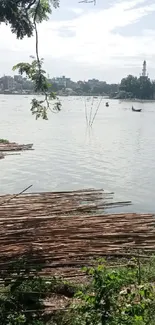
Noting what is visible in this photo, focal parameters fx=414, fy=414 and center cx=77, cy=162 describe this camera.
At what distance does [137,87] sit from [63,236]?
114795 millimetres

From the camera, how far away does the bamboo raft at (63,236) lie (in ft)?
19.3

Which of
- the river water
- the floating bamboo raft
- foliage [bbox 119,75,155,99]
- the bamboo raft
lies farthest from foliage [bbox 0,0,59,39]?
foliage [bbox 119,75,155,99]

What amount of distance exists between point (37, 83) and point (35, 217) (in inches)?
93.8

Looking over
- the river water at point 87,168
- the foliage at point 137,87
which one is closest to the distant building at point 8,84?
the foliage at point 137,87

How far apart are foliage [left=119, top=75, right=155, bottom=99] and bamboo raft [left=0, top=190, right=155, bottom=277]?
355 ft

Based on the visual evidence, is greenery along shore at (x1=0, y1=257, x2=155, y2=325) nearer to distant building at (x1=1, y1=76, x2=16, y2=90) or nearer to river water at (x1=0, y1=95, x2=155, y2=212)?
river water at (x1=0, y1=95, x2=155, y2=212)

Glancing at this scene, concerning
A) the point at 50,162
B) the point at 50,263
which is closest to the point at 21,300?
the point at 50,263

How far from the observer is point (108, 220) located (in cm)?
771

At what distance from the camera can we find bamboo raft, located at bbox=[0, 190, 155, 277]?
19.3 feet

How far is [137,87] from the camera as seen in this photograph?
387 ft

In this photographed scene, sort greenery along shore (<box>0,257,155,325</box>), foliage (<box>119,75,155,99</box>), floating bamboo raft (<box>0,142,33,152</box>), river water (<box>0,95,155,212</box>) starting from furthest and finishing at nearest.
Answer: foliage (<box>119,75,155,99</box>) < floating bamboo raft (<box>0,142,33,152</box>) < river water (<box>0,95,155,212</box>) < greenery along shore (<box>0,257,155,325</box>)

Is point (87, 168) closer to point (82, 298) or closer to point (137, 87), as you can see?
point (82, 298)

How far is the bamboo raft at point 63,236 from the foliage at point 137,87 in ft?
355

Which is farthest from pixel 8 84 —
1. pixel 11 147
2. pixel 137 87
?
pixel 11 147
